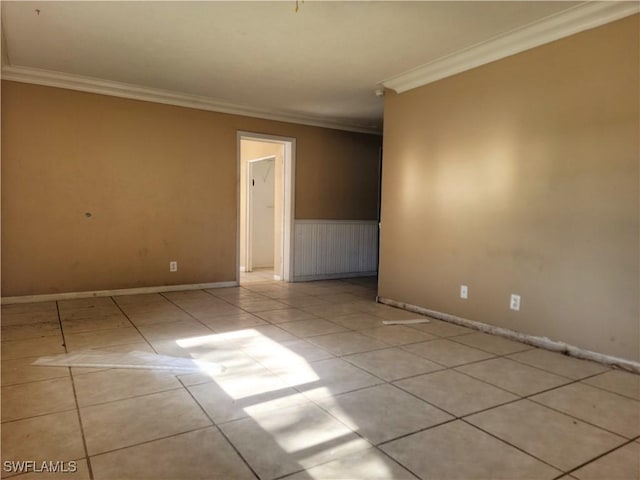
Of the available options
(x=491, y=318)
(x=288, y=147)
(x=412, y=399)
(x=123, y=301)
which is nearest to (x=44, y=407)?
(x=412, y=399)

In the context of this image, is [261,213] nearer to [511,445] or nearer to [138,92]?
[138,92]

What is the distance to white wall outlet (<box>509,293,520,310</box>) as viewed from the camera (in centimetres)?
322

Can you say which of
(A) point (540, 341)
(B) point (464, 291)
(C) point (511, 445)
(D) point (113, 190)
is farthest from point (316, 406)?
(D) point (113, 190)

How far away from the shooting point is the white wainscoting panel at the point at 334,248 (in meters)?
5.98

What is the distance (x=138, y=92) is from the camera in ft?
15.1

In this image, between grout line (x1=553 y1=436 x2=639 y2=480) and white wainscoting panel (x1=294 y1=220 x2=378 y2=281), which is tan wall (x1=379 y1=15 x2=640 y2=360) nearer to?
grout line (x1=553 y1=436 x2=639 y2=480)

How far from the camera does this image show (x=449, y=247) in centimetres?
379

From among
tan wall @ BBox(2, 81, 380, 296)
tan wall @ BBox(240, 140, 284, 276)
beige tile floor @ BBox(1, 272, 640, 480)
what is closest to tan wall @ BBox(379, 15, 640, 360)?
beige tile floor @ BBox(1, 272, 640, 480)

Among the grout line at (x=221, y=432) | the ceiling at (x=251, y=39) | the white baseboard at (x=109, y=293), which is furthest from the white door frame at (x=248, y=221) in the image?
the grout line at (x=221, y=432)

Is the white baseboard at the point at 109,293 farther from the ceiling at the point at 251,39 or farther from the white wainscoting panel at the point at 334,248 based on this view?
the ceiling at the point at 251,39

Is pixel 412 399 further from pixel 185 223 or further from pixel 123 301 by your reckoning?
pixel 185 223

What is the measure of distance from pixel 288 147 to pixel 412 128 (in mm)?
2180

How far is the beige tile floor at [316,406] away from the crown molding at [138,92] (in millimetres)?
2375

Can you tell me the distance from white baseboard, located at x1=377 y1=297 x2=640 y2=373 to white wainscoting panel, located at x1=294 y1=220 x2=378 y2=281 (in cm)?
218
